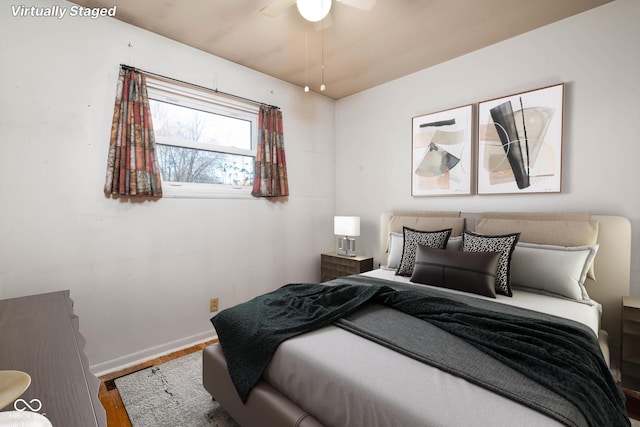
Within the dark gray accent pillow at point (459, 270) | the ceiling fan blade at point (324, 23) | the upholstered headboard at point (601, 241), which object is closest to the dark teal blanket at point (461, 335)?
the dark gray accent pillow at point (459, 270)

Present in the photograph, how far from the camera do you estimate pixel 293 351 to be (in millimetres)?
1356

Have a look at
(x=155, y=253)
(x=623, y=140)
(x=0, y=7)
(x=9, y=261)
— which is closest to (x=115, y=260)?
(x=155, y=253)

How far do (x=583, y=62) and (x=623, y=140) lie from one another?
0.64m

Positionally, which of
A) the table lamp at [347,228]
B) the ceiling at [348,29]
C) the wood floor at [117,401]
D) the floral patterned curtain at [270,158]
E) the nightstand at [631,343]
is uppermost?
the ceiling at [348,29]

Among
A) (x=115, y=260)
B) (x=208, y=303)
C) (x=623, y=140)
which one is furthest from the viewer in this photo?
(x=208, y=303)

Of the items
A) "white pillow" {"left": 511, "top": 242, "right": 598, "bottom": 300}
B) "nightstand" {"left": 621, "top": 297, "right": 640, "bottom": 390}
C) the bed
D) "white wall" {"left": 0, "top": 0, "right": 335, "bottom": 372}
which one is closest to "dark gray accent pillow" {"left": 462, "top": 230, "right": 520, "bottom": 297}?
the bed

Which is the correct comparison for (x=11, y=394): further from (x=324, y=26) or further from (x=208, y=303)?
Answer: (x=324, y=26)

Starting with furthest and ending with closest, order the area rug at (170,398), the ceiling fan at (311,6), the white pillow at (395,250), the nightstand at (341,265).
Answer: the nightstand at (341,265) → the white pillow at (395,250) → the ceiling fan at (311,6) → the area rug at (170,398)

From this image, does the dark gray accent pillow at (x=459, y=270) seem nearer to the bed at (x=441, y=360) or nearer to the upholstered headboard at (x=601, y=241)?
the bed at (x=441, y=360)

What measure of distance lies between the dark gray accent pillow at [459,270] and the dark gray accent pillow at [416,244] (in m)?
0.21

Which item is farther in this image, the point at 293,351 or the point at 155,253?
the point at 155,253

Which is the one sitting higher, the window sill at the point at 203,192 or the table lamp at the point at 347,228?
the window sill at the point at 203,192

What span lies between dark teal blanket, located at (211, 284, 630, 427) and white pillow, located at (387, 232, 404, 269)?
37.7 inches

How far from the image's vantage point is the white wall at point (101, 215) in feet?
6.35
